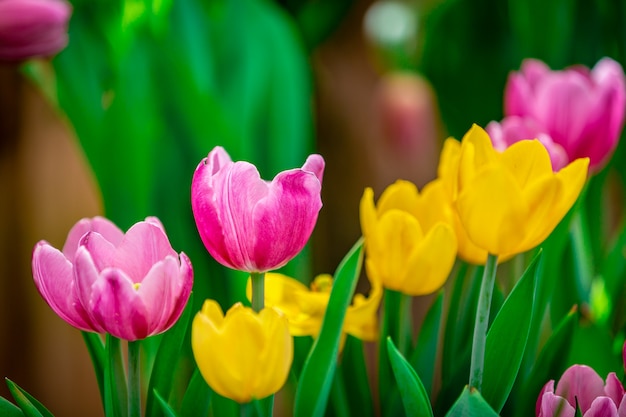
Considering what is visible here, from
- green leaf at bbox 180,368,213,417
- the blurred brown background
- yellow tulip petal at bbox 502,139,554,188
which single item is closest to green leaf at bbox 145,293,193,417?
green leaf at bbox 180,368,213,417

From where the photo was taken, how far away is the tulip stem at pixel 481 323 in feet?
0.78

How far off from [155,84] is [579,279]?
29cm

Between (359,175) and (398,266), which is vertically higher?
(398,266)

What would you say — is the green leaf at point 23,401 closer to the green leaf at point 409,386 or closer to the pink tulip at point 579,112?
the green leaf at point 409,386

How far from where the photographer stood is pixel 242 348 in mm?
217

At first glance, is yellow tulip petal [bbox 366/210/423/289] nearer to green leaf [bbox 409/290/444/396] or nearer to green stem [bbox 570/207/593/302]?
green leaf [bbox 409/290/444/396]

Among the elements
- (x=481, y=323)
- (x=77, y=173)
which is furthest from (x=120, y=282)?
(x=77, y=173)

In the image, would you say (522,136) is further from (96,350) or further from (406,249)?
(96,350)

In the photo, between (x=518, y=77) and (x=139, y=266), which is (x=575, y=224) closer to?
(x=518, y=77)

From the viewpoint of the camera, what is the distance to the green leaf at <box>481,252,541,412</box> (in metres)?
0.25

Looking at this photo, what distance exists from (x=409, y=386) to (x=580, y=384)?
6cm

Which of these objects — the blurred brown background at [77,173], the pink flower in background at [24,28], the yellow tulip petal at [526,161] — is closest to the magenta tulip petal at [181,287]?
the yellow tulip petal at [526,161]

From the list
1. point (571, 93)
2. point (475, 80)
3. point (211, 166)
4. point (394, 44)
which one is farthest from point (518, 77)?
point (394, 44)

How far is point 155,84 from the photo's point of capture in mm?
505
